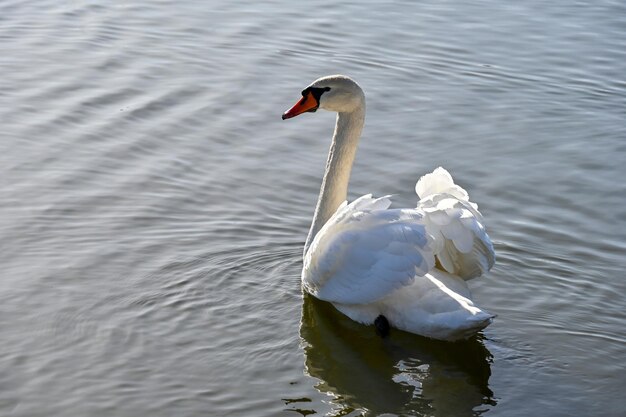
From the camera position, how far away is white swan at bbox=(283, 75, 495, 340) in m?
7.02

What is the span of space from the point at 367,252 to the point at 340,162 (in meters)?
1.30

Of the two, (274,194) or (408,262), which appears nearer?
(408,262)

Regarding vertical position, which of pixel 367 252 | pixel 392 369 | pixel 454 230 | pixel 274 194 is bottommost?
pixel 392 369

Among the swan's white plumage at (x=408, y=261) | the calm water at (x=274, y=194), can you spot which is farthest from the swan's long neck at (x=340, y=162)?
the swan's white plumage at (x=408, y=261)

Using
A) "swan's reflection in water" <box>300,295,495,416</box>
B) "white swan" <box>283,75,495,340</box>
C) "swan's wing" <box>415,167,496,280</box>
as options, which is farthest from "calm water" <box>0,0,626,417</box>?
"swan's wing" <box>415,167,496,280</box>

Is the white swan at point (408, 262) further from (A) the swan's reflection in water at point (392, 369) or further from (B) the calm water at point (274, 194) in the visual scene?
(B) the calm water at point (274, 194)

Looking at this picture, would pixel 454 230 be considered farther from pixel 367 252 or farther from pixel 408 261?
pixel 367 252

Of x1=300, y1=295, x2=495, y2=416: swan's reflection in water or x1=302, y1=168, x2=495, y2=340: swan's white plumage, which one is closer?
x1=300, y1=295, x2=495, y2=416: swan's reflection in water

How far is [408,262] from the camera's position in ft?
23.0

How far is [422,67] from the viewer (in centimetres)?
1261

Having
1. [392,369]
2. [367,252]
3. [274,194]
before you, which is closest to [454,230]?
[367,252]

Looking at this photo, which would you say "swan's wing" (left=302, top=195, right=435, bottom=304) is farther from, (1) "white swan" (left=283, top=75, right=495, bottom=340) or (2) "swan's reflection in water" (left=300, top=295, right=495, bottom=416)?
(2) "swan's reflection in water" (left=300, top=295, right=495, bottom=416)

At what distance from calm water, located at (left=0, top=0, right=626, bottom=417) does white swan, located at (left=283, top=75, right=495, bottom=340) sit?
294mm

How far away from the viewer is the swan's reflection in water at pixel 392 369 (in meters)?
6.71
